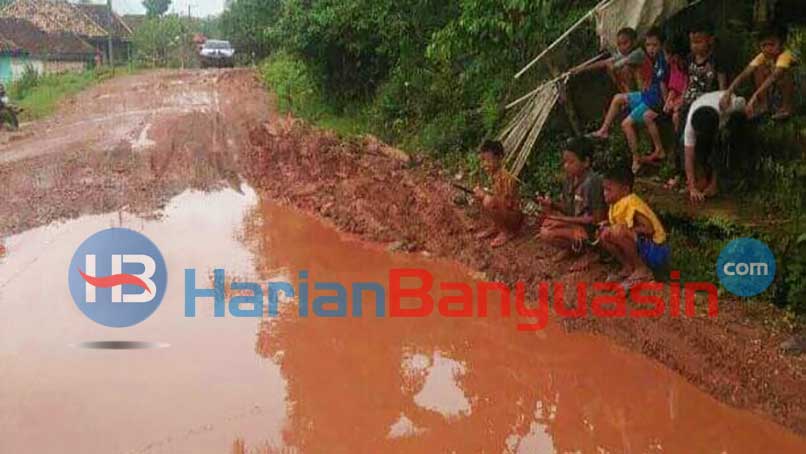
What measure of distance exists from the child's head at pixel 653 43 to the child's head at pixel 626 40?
0.42 feet

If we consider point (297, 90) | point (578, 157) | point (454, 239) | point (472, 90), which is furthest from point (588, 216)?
point (297, 90)

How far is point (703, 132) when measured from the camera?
5.68 m

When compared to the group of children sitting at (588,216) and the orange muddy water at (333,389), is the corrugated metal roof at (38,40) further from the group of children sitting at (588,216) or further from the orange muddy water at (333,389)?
the group of children sitting at (588,216)

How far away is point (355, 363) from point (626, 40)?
3627 millimetres

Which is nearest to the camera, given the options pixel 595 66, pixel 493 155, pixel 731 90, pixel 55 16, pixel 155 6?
pixel 731 90

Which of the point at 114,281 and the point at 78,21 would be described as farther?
the point at 78,21

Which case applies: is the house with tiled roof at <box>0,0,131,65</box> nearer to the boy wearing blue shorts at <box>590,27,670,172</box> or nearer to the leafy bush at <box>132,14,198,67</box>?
the leafy bush at <box>132,14,198,67</box>

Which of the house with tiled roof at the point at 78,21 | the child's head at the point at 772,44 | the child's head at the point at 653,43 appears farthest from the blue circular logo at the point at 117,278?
the house with tiled roof at the point at 78,21

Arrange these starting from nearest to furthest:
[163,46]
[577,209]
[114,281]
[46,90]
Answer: [577,209] < [114,281] < [46,90] < [163,46]

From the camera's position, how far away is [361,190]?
863cm

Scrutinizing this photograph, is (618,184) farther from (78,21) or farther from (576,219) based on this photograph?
(78,21)

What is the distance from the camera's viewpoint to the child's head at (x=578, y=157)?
5766 millimetres

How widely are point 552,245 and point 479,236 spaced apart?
81 centimetres

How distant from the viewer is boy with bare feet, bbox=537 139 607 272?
5.71 m
